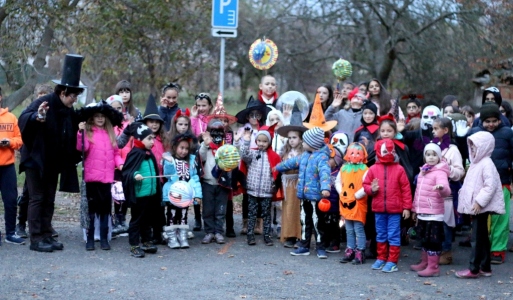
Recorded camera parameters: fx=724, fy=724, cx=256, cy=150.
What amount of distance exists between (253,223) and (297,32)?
641 inches

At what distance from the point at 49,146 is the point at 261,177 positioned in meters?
2.62

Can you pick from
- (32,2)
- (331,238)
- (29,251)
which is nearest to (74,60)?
(29,251)

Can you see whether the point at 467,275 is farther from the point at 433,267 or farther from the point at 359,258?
the point at 359,258

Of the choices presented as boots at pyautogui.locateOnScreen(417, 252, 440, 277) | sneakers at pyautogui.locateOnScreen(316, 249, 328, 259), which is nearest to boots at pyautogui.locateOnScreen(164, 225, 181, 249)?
sneakers at pyautogui.locateOnScreen(316, 249, 328, 259)

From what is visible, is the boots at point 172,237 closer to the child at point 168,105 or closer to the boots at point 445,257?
the child at point 168,105

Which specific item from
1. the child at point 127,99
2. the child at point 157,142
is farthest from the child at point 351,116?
the child at point 127,99

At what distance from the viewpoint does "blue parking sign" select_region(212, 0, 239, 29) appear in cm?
1048

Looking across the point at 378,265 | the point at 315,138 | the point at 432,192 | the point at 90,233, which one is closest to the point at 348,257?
the point at 378,265

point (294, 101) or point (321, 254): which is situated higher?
point (294, 101)

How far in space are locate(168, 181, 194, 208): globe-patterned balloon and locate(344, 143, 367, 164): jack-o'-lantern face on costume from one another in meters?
1.96

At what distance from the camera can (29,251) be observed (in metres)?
8.51

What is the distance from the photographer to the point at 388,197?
7.99 meters

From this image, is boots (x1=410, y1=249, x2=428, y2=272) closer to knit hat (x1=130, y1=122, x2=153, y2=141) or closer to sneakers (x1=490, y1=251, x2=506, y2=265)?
sneakers (x1=490, y1=251, x2=506, y2=265)

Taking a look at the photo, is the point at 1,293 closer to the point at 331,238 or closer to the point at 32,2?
the point at 331,238
